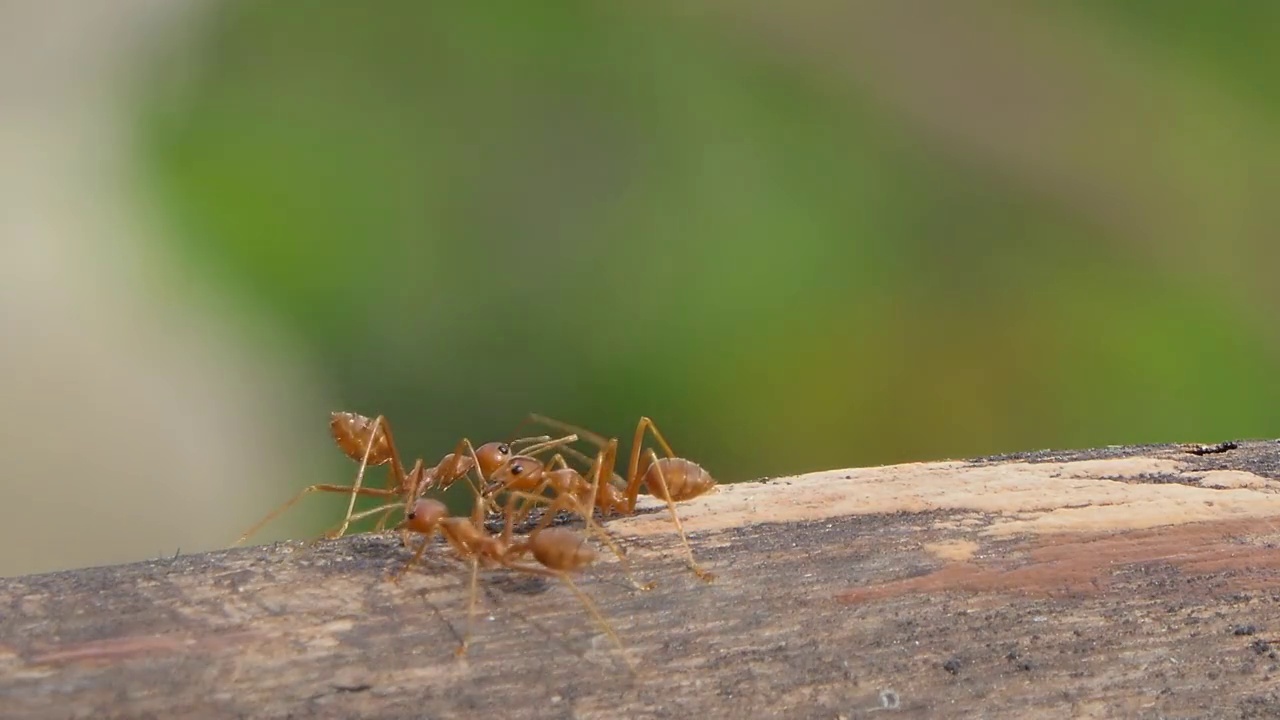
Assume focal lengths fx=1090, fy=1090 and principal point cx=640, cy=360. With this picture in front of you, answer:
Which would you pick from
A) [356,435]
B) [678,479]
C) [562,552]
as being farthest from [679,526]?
[356,435]

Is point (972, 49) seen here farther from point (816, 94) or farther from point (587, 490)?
point (587, 490)

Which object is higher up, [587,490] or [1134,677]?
[587,490]

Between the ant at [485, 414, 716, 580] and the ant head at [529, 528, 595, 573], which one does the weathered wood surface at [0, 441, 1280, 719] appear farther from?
the ant at [485, 414, 716, 580]

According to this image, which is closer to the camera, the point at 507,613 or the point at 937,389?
the point at 507,613

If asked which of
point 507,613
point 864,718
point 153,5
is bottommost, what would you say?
point 864,718

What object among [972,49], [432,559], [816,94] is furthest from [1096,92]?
[432,559]

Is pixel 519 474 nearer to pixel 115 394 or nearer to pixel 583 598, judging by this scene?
pixel 583 598

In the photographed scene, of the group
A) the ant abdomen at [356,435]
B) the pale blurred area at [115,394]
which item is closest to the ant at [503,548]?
the ant abdomen at [356,435]

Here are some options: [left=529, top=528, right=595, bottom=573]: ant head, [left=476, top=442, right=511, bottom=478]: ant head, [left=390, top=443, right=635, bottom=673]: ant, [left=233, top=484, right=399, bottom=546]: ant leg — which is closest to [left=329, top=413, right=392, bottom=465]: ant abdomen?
[left=233, top=484, right=399, bottom=546]: ant leg
